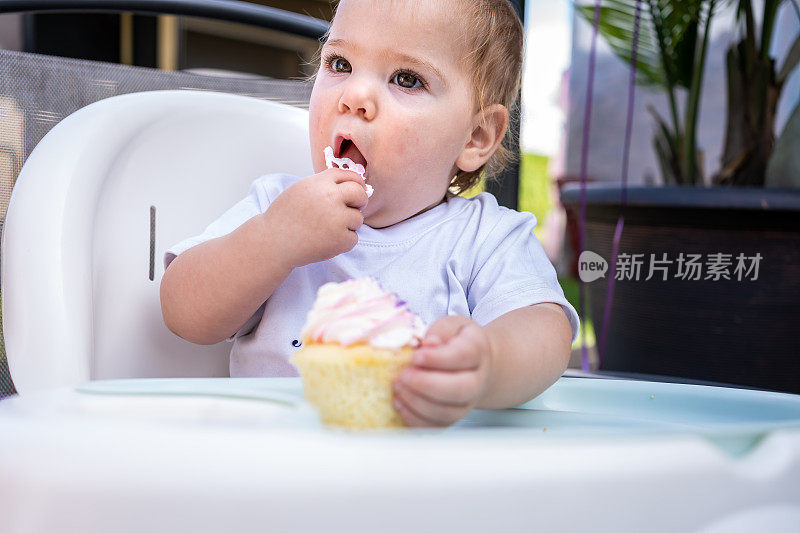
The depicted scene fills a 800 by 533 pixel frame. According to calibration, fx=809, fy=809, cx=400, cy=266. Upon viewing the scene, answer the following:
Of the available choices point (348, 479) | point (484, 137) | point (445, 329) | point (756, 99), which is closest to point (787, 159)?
point (756, 99)

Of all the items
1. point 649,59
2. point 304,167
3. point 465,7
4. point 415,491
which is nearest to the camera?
point 415,491

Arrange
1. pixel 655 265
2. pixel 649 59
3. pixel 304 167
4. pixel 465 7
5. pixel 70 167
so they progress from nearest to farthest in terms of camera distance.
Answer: pixel 70 167 → pixel 465 7 → pixel 304 167 → pixel 655 265 → pixel 649 59

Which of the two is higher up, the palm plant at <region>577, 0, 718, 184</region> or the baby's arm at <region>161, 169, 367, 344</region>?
the palm plant at <region>577, 0, 718, 184</region>

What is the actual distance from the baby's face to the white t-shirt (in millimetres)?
44

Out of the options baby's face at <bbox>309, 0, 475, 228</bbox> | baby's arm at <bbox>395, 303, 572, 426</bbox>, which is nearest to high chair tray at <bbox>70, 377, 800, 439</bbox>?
baby's arm at <bbox>395, 303, 572, 426</bbox>

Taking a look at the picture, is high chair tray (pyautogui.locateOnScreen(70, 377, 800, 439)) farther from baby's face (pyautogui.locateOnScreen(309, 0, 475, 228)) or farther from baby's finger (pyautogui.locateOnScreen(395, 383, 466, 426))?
baby's face (pyautogui.locateOnScreen(309, 0, 475, 228))

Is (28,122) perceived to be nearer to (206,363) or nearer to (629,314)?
(206,363)

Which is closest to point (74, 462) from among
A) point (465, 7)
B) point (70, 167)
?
point (70, 167)

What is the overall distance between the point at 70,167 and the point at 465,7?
1.22 feet

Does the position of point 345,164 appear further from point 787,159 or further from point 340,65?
point 787,159

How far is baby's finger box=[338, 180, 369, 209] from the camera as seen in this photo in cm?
62

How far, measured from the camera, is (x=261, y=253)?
625mm

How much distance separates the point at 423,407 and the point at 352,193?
308 mm

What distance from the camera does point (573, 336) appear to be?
24.8 inches
